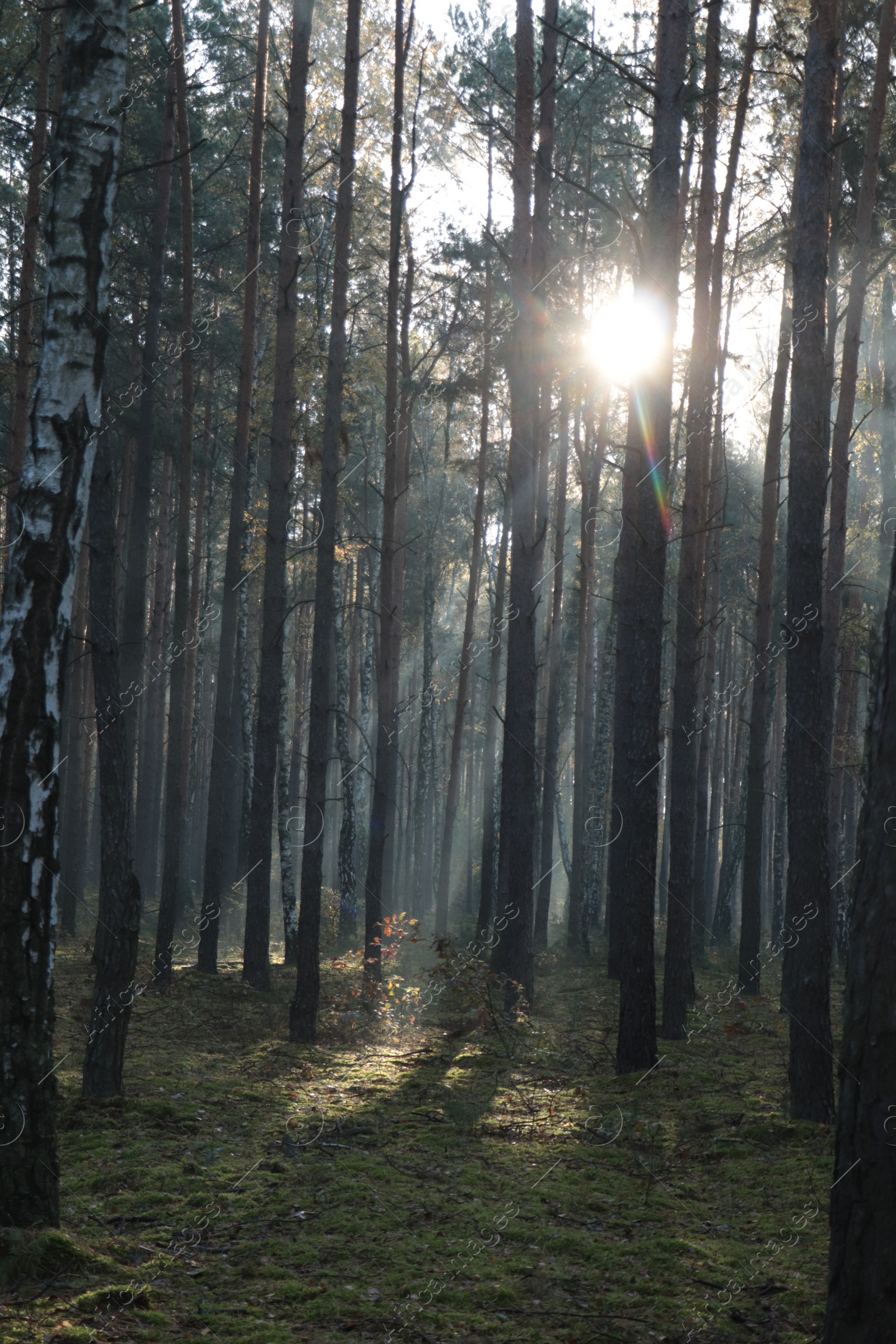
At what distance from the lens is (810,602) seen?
23.4 ft

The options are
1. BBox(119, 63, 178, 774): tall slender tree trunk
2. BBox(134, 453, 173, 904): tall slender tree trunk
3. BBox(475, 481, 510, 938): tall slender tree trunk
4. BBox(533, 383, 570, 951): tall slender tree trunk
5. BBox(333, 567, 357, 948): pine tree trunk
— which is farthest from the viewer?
BBox(134, 453, 173, 904): tall slender tree trunk

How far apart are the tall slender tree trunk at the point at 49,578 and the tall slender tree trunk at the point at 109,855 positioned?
81.2 inches

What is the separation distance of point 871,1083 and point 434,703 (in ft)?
85.7

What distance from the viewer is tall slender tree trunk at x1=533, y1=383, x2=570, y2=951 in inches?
754

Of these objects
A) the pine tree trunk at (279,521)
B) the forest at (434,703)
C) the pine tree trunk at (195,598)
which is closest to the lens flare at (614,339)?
the forest at (434,703)

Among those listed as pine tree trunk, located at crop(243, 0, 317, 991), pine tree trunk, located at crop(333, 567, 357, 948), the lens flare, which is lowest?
pine tree trunk, located at crop(333, 567, 357, 948)

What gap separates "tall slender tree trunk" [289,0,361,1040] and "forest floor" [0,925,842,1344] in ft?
2.34

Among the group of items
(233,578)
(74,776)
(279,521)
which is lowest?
(74,776)

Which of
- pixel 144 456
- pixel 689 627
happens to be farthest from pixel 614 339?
pixel 144 456

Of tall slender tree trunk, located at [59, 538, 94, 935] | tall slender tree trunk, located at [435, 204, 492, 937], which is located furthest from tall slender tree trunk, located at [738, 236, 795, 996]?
tall slender tree trunk, located at [59, 538, 94, 935]

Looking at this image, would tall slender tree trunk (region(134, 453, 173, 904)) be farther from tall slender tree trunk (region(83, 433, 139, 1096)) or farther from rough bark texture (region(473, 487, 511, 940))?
tall slender tree trunk (region(83, 433, 139, 1096))

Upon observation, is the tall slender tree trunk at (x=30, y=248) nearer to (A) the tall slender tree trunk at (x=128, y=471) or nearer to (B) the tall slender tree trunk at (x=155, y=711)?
(A) the tall slender tree trunk at (x=128, y=471)

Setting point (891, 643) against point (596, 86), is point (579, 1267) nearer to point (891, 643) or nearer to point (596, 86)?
point (891, 643)

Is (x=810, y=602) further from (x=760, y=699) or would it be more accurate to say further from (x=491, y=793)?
(x=491, y=793)
